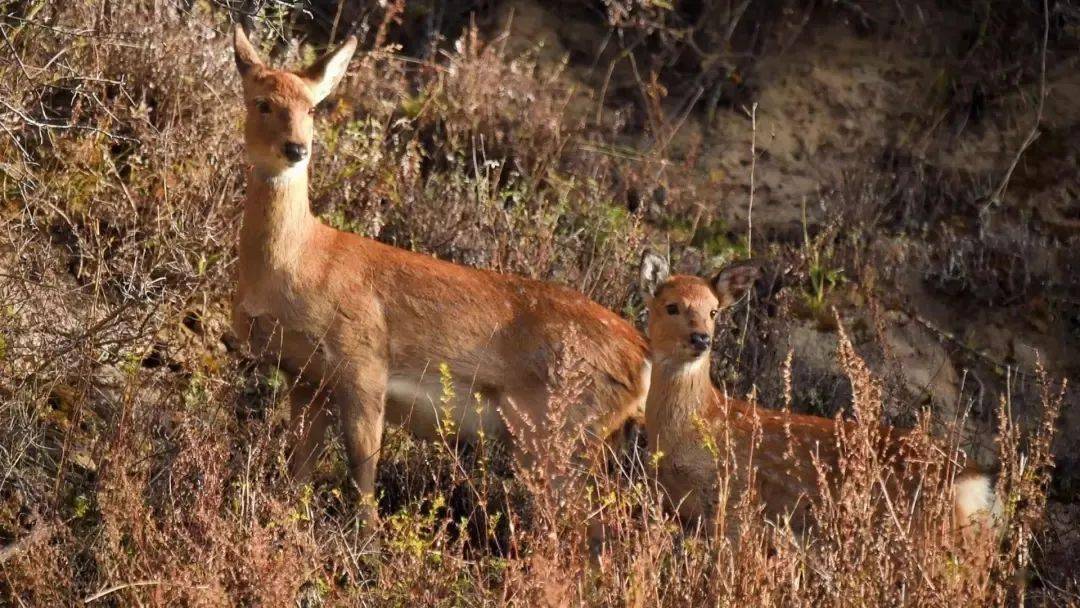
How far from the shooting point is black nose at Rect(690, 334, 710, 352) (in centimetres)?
723

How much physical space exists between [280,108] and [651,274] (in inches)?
76.2

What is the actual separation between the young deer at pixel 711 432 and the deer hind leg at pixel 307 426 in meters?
1.51

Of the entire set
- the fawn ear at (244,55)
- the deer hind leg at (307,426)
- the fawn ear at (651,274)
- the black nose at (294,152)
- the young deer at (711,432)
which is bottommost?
the deer hind leg at (307,426)

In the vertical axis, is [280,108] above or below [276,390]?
above

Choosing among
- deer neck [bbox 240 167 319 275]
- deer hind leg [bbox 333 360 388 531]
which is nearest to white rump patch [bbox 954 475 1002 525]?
deer hind leg [bbox 333 360 388 531]

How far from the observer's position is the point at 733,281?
7.61 m

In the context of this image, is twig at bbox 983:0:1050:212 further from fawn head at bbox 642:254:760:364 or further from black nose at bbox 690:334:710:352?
black nose at bbox 690:334:710:352

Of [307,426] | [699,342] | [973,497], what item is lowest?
[307,426]

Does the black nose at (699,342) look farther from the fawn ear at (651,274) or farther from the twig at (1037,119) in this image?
the twig at (1037,119)

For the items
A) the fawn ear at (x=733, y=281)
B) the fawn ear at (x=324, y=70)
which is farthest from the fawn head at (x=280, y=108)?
the fawn ear at (x=733, y=281)

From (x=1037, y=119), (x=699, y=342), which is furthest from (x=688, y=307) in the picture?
(x=1037, y=119)

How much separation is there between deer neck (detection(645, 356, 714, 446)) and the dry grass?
252 millimetres

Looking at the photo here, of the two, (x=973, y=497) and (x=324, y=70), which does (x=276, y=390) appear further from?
(x=973, y=497)

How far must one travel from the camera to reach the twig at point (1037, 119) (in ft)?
33.9
